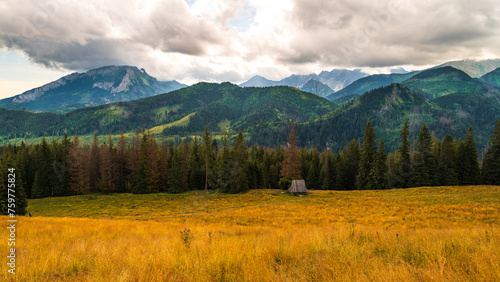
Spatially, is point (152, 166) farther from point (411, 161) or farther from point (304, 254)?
point (411, 161)

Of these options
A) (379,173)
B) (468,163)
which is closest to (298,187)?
(379,173)

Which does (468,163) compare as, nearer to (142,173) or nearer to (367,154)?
(367,154)

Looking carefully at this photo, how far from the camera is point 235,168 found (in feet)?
179

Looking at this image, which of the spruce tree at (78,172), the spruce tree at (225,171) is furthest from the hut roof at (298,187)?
the spruce tree at (78,172)

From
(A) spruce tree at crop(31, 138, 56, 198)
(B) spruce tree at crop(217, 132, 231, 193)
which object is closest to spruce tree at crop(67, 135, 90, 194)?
(A) spruce tree at crop(31, 138, 56, 198)

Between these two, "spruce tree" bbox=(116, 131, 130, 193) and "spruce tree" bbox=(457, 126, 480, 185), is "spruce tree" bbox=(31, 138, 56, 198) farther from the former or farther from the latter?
"spruce tree" bbox=(457, 126, 480, 185)

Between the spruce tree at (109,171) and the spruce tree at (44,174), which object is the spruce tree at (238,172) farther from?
the spruce tree at (44,174)

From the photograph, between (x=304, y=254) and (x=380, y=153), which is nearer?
(x=304, y=254)

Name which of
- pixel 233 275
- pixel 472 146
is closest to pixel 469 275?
pixel 233 275

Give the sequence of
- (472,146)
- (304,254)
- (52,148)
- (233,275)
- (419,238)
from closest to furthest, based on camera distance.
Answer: (233,275), (304,254), (419,238), (472,146), (52,148)

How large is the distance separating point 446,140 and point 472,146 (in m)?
4.91

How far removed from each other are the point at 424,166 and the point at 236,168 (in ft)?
138

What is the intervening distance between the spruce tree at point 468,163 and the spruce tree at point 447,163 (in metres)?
1.20

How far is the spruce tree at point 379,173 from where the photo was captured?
50.6 meters
